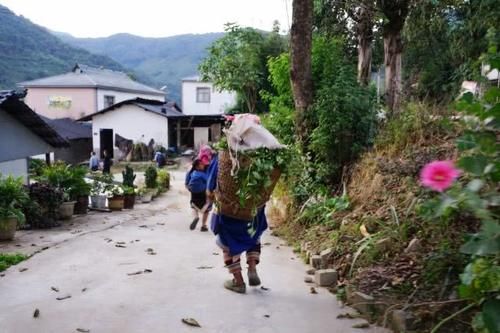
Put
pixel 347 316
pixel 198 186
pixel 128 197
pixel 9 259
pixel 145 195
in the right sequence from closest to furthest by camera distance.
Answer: pixel 347 316 → pixel 9 259 → pixel 198 186 → pixel 128 197 → pixel 145 195

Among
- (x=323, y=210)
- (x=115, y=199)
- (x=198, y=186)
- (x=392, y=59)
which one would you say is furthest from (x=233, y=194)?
(x=115, y=199)

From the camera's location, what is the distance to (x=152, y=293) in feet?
16.1

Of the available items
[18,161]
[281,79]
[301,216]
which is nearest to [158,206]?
[18,161]

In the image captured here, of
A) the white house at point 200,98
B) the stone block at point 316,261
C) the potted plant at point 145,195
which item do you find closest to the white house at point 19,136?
the potted plant at point 145,195

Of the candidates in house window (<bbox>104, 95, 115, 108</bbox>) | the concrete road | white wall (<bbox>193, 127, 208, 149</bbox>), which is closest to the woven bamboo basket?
the concrete road

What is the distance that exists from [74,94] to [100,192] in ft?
104

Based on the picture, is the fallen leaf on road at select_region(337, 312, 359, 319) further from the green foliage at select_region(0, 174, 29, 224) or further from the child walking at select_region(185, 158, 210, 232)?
the green foliage at select_region(0, 174, 29, 224)

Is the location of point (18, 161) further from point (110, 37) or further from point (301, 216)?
point (110, 37)

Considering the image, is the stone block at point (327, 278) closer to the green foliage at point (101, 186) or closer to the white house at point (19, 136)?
the white house at point (19, 136)

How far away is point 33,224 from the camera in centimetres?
1012

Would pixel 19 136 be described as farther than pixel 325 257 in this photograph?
Yes

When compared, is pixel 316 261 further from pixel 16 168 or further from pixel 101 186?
pixel 16 168

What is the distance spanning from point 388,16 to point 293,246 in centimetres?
557

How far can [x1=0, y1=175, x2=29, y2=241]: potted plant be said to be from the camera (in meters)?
8.47
